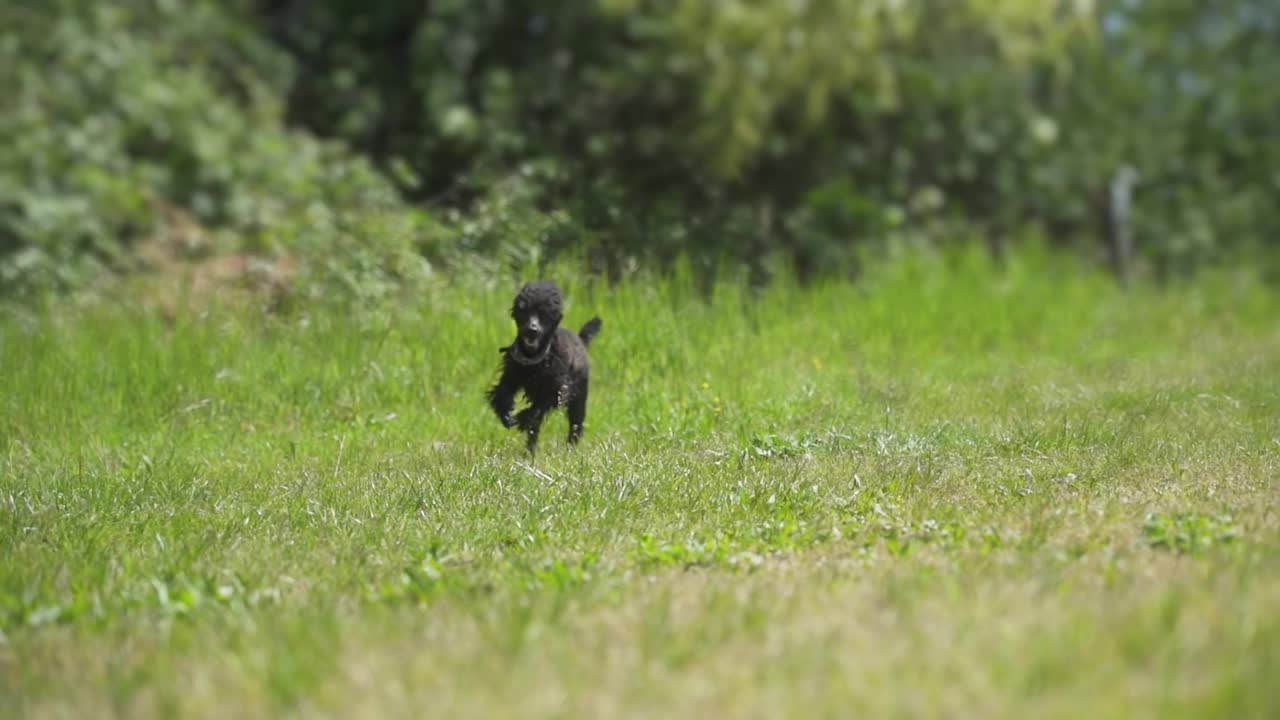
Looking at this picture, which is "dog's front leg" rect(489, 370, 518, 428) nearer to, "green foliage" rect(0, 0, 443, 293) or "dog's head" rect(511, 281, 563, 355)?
"dog's head" rect(511, 281, 563, 355)

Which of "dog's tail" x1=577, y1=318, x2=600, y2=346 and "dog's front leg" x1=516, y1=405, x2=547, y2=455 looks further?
"dog's tail" x1=577, y1=318, x2=600, y2=346

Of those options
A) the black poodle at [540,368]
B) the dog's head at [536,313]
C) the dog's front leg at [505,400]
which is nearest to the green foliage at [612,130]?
the black poodle at [540,368]

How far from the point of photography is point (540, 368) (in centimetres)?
756

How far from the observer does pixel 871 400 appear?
859 cm

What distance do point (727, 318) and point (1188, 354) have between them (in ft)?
14.1

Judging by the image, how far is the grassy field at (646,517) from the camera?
12.4ft

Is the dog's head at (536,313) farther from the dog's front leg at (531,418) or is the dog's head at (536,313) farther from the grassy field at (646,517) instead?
the grassy field at (646,517)

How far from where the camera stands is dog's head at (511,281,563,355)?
7285mm

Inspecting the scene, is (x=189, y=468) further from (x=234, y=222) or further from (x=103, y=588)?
(x=234, y=222)

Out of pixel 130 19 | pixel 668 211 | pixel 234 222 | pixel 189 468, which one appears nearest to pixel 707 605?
pixel 189 468

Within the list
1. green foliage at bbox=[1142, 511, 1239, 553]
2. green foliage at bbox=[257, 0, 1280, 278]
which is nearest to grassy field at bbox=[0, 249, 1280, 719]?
green foliage at bbox=[1142, 511, 1239, 553]

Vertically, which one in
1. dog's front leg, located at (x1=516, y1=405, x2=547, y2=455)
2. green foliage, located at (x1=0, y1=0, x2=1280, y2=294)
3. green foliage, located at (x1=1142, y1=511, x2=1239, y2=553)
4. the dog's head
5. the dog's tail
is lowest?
dog's front leg, located at (x1=516, y1=405, x2=547, y2=455)

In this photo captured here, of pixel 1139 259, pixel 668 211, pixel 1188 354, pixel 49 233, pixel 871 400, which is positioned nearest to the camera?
pixel 871 400

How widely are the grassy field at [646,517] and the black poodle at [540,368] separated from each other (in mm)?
268
